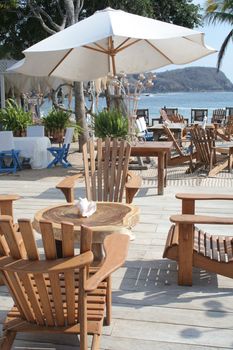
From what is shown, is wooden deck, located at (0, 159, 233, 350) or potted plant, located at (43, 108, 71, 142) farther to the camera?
potted plant, located at (43, 108, 71, 142)

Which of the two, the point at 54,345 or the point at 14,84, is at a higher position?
the point at 14,84

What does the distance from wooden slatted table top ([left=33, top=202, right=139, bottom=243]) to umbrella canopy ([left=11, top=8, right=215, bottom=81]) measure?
1899mm

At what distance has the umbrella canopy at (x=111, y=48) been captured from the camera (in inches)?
184

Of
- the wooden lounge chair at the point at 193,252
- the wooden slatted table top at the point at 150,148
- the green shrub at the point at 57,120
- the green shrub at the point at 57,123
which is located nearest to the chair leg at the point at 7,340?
the wooden lounge chair at the point at 193,252

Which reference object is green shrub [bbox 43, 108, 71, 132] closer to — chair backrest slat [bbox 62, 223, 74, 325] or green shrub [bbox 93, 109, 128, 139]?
green shrub [bbox 93, 109, 128, 139]

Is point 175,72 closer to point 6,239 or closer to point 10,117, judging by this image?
point 10,117

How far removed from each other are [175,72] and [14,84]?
3975 inches

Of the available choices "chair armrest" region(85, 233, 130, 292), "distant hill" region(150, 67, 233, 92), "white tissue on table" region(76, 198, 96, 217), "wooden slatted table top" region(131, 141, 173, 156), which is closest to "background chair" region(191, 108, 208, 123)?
"wooden slatted table top" region(131, 141, 173, 156)

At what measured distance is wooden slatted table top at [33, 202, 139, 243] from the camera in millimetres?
2729

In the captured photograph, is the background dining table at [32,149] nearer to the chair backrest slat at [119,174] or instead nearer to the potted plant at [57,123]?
the potted plant at [57,123]

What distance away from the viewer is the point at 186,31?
471 cm

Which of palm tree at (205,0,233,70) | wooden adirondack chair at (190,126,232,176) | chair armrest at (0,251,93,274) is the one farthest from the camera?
palm tree at (205,0,233,70)

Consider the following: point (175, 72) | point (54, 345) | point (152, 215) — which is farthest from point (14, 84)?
point (175, 72)

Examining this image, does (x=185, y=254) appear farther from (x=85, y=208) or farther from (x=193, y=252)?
(x=85, y=208)
